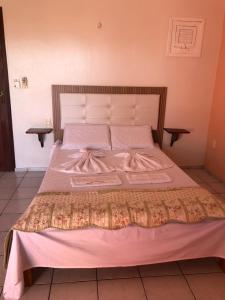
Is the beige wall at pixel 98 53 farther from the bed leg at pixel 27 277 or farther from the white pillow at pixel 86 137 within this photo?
the bed leg at pixel 27 277

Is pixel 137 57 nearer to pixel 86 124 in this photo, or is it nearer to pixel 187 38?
pixel 187 38

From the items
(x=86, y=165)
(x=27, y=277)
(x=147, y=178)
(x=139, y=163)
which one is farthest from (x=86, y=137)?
(x=27, y=277)

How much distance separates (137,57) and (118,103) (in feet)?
2.09

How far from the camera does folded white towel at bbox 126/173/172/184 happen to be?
2.10 metres

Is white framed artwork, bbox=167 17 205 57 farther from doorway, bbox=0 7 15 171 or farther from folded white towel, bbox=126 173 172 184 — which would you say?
doorway, bbox=0 7 15 171

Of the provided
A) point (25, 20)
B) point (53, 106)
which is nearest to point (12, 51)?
point (25, 20)

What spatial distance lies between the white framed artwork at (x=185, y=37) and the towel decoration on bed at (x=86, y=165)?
Result: 1.79 meters

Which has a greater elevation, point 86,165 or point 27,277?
point 86,165

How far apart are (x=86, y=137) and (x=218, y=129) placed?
1.79 m

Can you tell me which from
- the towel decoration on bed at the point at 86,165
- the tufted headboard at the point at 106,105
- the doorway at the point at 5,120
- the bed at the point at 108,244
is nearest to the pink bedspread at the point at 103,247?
the bed at the point at 108,244

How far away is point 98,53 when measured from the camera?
319cm

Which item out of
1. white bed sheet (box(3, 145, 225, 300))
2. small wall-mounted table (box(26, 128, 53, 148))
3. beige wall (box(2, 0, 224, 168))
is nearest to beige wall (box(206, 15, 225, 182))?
beige wall (box(2, 0, 224, 168))

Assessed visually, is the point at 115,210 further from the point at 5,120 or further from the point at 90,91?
the point at 5,120

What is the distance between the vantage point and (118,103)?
332 centimetres
